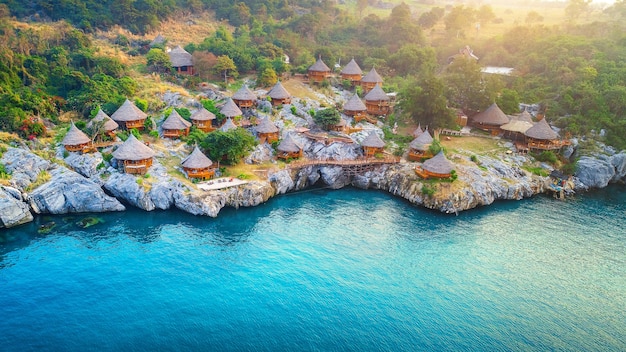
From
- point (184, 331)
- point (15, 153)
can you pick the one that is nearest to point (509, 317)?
point (184, 331)

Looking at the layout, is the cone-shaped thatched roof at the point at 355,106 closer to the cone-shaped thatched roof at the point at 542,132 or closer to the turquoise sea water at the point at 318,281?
the turquoise sea water at the point at 318,281

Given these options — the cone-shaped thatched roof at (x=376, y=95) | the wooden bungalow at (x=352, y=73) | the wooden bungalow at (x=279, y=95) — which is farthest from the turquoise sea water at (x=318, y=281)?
the wooden bungalow at (x=352, y=73)

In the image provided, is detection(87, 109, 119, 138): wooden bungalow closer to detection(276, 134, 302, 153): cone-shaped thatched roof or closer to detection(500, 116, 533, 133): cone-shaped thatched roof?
detection(276, 134, 302, 153): cone-shaped thatched roof

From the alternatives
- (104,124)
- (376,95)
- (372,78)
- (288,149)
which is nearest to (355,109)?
(376,95)

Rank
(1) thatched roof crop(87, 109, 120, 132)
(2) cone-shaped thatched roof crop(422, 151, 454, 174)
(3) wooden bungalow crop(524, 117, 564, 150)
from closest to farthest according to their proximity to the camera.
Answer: (2) cone-shaped thatched roof crop(422, 151, 454, 174) < (1) thatched roof crop(87, 109, 120, 132) < (3) wooden bungalow crop(524, 117, 564, 150)

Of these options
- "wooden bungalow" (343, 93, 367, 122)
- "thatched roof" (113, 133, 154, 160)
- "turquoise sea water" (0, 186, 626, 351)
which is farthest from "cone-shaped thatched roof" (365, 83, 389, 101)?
"thatched roof" (113, 133, 154, 160)
